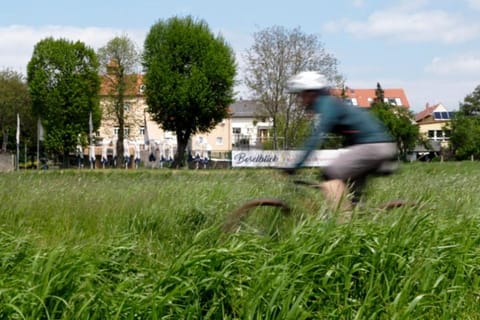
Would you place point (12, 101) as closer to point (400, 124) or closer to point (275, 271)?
point (400, 124)

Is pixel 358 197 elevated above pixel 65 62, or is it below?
below

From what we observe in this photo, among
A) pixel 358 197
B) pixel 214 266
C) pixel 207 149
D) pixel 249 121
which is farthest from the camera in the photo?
pixel 249 121

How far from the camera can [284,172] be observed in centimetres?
595

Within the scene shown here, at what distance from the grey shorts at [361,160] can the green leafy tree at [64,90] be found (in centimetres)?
6290

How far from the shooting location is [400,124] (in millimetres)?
75250

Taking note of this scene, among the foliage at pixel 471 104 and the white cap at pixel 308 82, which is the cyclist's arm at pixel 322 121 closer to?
the white cap at pixel 308 82

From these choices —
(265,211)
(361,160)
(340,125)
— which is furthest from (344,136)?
Result: (265,211)

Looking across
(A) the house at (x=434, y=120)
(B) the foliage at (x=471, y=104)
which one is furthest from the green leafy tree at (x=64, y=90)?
(A) the house at (x=434, y=120)

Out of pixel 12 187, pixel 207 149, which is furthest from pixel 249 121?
pixel 12 187

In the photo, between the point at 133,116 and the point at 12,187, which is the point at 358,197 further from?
the point at 133,116

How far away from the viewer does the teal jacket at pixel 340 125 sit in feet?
18.5

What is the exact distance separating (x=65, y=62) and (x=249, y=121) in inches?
2487

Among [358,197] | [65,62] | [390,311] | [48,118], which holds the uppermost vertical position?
[65,62]

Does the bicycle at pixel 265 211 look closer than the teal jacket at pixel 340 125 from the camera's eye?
Yes
